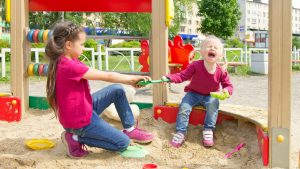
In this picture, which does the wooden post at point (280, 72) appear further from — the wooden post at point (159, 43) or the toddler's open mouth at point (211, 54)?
the wooden post at point (159, 43)

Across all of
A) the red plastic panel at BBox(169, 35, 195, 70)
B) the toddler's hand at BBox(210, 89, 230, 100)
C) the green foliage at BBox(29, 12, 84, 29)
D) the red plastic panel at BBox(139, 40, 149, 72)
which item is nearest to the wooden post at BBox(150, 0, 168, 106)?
the toddler's hand at BBox(210, 89, 230, 100)

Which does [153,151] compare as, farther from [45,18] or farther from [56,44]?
[45,18]

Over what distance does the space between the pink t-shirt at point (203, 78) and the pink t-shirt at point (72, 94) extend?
0.76m

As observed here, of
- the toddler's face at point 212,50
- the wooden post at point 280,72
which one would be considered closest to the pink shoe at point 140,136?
the toddler's face at point 212,50

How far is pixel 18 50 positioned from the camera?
3510mm

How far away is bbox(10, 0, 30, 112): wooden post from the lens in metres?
3.51

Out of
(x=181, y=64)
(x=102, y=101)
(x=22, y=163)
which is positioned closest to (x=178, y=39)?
(x=181, y=64)

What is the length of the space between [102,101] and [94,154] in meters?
0.34

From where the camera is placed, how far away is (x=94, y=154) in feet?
8.25

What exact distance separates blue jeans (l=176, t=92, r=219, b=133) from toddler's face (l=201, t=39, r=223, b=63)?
0.28m

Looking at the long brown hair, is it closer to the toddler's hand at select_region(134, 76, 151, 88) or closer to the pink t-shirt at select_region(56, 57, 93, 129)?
the pink t-shirt at select_region(56, 57, 93, 129)

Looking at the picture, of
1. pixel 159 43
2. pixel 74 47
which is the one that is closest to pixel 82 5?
pixel 159 43

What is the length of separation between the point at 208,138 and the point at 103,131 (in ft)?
2.42

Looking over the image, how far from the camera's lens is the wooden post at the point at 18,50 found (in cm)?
351
